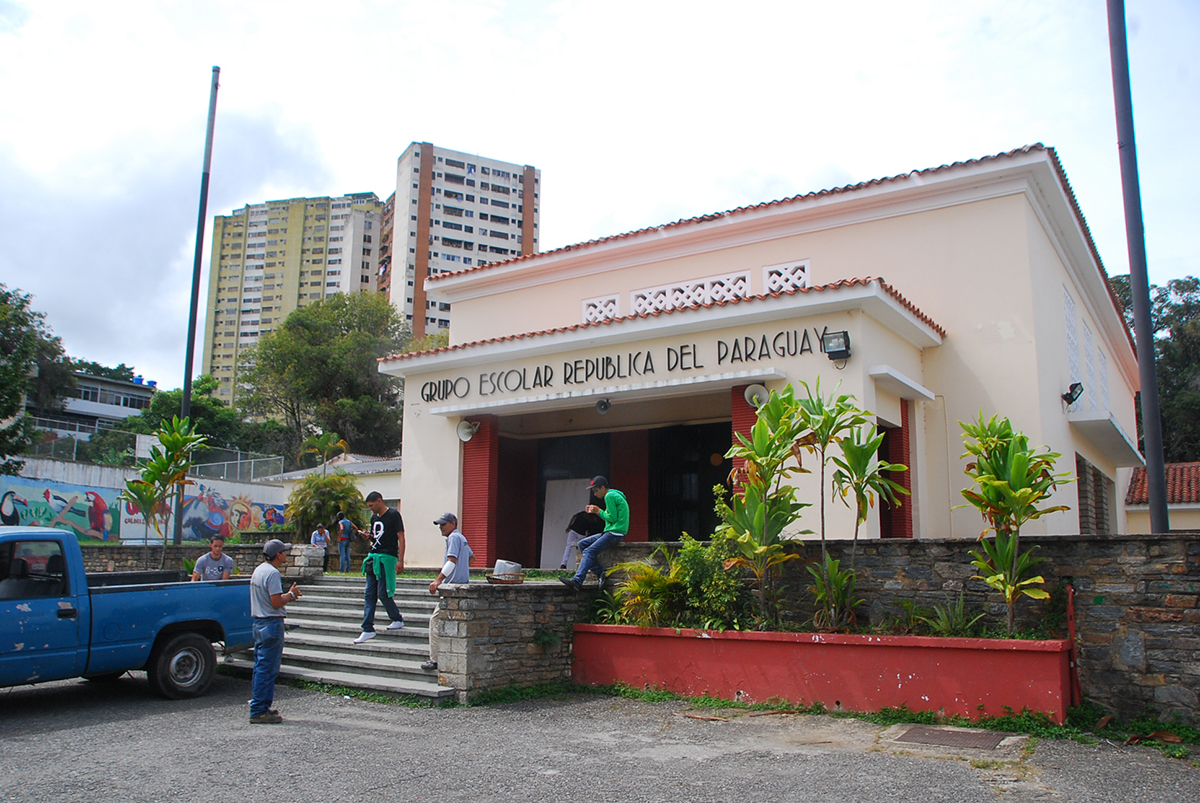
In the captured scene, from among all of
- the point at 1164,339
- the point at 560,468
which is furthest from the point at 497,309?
the point at 1164,339

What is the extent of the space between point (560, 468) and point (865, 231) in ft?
24.0

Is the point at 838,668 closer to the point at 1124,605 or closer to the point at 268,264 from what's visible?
the point at 1124,605

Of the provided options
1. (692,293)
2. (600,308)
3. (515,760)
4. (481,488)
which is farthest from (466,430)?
(515,760)

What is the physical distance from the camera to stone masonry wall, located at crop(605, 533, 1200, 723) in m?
7.21

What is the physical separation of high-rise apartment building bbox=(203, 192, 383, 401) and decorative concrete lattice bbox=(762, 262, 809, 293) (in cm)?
8876

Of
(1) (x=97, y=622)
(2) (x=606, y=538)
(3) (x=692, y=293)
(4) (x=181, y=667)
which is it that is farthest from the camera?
(3) (x=692, y=293)

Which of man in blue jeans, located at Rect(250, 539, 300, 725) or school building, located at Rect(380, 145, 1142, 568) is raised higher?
school building, located at Rect(380, 145, 1142, 568)

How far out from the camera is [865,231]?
47.5 ft

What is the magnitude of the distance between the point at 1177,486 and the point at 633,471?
62.6ft

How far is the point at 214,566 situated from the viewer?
11586 mm

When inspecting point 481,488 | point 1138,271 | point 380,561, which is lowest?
point 380,561

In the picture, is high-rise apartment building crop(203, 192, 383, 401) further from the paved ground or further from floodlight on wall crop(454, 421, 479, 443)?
the paved ground

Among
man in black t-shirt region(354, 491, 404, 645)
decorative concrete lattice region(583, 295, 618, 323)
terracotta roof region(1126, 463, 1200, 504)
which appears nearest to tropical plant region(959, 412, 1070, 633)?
man in black t-shirt region(354, 491, 404, 645)

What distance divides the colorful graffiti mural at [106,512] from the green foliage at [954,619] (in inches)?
675
